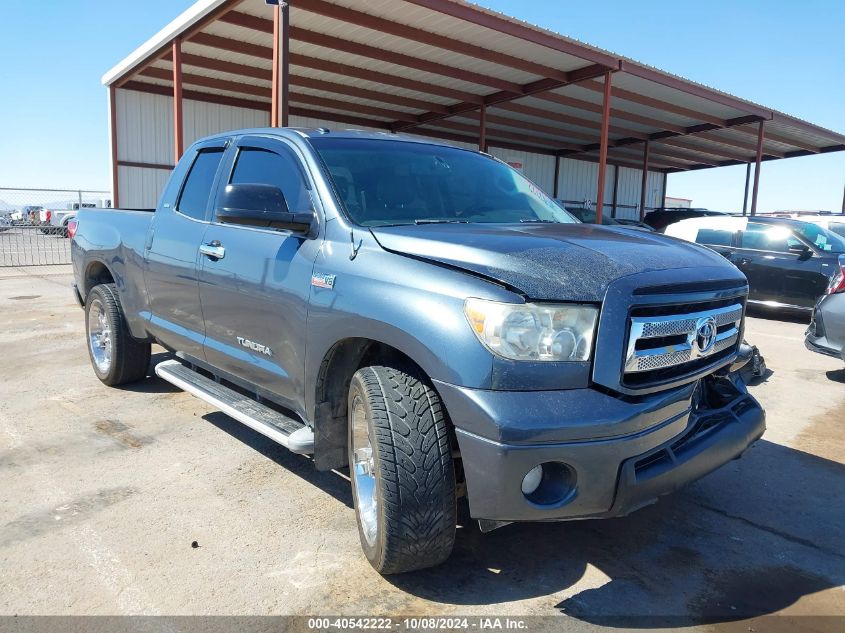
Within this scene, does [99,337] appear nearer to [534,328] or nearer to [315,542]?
[315,542]

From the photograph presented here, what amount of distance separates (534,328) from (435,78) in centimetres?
1382

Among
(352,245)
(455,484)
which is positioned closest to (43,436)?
(352,245)

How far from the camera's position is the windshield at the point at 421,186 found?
321 centimetres


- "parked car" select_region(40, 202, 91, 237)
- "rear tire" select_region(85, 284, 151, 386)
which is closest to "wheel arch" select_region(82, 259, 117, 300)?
"rear tire" select_region(85, 284, 151, 386)

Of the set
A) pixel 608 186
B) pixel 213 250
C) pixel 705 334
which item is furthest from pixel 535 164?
pixel 705 334

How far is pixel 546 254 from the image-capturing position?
8.16ft

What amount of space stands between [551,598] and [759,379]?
448cm

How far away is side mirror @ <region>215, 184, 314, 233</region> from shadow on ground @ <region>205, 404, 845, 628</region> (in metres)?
Result: 1.50

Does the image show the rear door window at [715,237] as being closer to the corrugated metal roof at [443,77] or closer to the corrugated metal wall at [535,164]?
the corrugated metal roof at [443,77]

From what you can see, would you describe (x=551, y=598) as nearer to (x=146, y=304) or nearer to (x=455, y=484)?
(x=455, y=484)

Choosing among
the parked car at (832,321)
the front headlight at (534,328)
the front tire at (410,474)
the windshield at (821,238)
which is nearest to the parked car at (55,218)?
the windshield at (821,238)

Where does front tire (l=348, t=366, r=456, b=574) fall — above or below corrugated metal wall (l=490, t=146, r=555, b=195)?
below

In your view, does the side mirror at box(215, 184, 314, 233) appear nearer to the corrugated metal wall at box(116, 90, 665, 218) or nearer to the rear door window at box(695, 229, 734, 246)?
the rear door window at box(695, 229, 734, 246)

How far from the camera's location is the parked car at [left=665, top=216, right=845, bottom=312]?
30.8 ft
